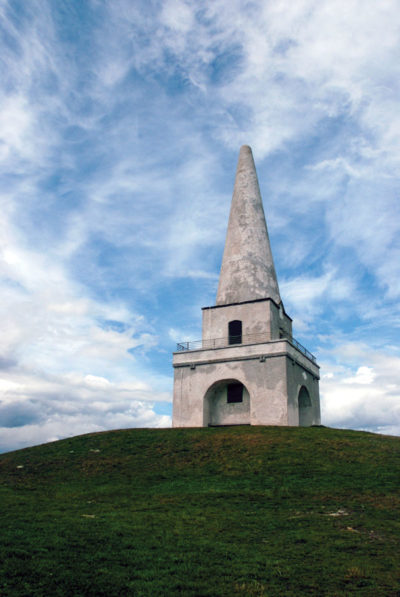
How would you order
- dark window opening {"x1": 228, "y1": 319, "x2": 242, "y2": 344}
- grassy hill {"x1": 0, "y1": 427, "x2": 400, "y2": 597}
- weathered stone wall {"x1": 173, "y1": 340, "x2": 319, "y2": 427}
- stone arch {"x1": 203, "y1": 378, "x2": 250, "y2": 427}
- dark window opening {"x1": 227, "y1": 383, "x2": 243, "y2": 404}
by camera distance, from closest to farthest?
grassy hill {"x1": 0, "y1": 427, "x2": 400, "y2": 597} < weathered stone wall {"x1": 173, "y1": 340, "x2": 319, "y2": 427} < stone arch {"x1": 203, "y1": 378, "x2": 250, "y2": 427} < dark window opening {"x1": 227, "y1": 383, "x2": 243, "y2": 404} < dark window opening {"x1": 228, "y1": 319, "x2": 242, "y2": 344}

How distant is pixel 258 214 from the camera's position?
32594 millimetres

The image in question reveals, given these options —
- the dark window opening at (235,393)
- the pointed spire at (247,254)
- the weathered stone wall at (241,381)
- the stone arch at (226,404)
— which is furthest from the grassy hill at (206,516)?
the pointed spire at (247,254)

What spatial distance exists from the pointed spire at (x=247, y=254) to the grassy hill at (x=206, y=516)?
34.0ft

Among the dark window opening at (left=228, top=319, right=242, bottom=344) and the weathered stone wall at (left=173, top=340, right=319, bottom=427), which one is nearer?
the weathered stone wall at (left=173, top=340, right=319, bottom=427)

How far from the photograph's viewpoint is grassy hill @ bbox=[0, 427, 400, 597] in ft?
23.6

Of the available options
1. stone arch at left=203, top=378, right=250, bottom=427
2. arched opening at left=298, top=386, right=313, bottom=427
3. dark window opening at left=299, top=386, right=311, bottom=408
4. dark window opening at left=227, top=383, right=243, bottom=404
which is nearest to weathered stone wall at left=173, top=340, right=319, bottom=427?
stone arch at left=203, top=378, right=250, bottom=427

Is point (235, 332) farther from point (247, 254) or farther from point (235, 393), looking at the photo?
point (247, 254)

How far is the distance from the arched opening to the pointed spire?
6345 mm

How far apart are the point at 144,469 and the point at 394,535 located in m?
10.7

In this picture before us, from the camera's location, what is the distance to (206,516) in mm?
11609

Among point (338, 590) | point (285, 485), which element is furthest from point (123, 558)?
point (285, 485)

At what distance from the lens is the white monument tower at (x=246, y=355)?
88.9ft

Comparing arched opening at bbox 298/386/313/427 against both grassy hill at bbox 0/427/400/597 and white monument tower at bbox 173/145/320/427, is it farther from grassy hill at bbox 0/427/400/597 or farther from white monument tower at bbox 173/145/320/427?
grassy hill at bbox 0/427/400/597

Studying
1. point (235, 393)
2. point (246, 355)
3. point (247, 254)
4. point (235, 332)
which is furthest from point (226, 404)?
point (247, 254)
